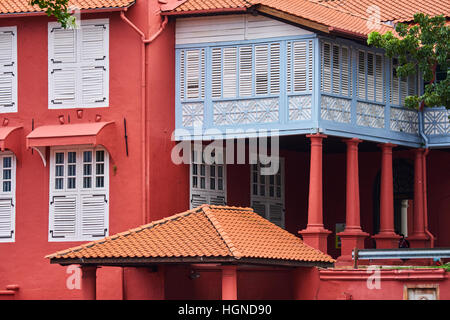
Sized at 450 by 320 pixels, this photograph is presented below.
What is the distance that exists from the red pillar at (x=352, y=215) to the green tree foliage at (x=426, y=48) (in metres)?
2.29

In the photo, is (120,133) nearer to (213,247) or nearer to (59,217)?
(59,217)

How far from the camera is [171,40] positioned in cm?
3064

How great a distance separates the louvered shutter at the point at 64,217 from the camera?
29906mm

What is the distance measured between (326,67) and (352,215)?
149 inches

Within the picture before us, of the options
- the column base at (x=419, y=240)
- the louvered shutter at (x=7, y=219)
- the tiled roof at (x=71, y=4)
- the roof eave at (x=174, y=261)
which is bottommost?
the roof eave at (x=174, y=261)

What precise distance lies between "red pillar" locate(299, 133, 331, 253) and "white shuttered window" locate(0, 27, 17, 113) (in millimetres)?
7637

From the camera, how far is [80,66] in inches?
1190

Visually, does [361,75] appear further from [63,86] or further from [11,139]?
[11,139]

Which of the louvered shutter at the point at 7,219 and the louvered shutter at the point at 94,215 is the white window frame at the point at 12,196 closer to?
the louvered shutter at the point at 7,219

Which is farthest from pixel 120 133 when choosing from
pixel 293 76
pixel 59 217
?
pixel 293 76

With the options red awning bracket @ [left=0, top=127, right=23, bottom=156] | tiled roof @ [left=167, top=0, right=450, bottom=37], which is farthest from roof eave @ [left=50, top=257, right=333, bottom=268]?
tiled roof @ [left=167, top=0, right=450, bottom=37]

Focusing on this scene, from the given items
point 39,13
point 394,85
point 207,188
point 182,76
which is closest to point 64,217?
point 207,188

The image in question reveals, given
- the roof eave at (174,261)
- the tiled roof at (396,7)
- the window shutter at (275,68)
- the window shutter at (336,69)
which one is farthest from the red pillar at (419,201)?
the roof eave at (174,261)

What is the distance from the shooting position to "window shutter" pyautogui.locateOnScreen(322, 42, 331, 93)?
97.3 feet
